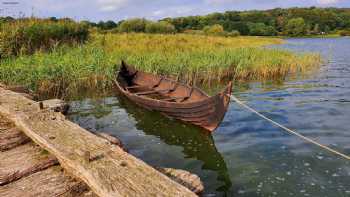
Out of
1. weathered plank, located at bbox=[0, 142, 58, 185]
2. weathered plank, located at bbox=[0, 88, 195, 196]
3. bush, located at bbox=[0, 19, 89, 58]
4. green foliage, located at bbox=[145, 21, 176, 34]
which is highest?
green foliage, located at bbox=[145, 21, 176, 34]

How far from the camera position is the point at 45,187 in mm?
4191

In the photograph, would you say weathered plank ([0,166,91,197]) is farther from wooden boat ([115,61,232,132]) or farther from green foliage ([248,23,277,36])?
green foliage ([248,23,277,36])

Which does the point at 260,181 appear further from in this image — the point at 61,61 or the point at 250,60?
the point at 250,60

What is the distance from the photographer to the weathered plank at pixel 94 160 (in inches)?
145

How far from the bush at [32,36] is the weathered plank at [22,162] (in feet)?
37.9

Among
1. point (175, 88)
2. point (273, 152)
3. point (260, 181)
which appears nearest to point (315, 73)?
point (175, 88)

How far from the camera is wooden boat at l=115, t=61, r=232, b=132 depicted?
8406 millimetres

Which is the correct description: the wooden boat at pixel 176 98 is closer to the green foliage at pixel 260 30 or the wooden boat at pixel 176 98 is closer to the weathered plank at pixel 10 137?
the weathered plank at pixel 10 137

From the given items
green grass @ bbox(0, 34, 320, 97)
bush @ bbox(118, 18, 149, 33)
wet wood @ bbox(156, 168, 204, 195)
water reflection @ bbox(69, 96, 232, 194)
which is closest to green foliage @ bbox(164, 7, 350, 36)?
bush @ bbox(118, 18, 149, 33)

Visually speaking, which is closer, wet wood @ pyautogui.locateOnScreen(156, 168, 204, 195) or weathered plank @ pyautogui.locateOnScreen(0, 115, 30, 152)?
wet wood @ pyautogui.locateOnScreen(156, 168, 204, 195)

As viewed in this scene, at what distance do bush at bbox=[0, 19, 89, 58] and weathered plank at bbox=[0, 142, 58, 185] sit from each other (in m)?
11.6

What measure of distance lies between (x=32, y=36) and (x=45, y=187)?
1677cm

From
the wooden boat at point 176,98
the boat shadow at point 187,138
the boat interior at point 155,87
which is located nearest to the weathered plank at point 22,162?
the boat shadow at point 187,138

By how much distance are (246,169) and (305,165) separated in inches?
49.8
